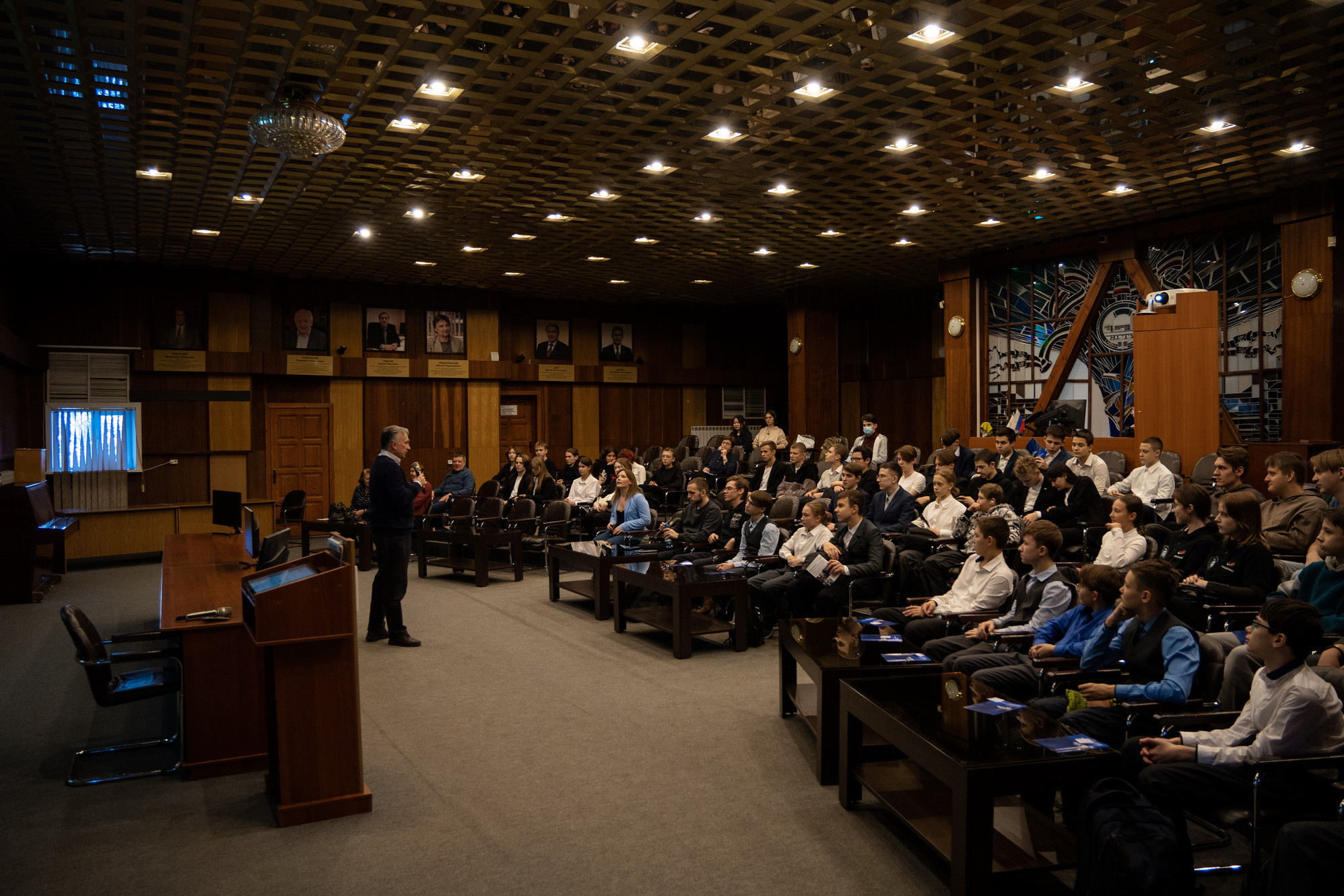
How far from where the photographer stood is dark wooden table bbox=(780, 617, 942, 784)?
3896 mm

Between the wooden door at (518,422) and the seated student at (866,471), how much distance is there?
6.61m

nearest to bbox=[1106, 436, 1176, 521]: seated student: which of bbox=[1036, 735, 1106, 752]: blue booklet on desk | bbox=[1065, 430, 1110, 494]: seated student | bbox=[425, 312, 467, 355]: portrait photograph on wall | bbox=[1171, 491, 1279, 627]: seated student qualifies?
bbox=[1065, 430, 1110, 494]: seated student

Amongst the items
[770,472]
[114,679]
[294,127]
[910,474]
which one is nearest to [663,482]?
[770,472]

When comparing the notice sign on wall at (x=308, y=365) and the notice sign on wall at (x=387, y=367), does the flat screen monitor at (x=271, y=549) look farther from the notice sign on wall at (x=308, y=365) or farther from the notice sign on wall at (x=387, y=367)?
the notice sign on wall at (x=387, y=367)

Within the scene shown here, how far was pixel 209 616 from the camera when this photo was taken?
13.9 ft

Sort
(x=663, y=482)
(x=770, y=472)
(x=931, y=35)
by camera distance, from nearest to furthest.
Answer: (x=931, y=35) < (x=770, y=472) < (x=663, y=482)

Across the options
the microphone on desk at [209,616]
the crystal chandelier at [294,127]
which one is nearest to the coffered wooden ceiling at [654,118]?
the crystal chandelier at [294,127]

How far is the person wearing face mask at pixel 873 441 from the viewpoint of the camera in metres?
12.3

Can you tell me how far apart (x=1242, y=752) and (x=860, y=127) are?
5848 mm

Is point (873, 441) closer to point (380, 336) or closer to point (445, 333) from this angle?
point (445, 333)

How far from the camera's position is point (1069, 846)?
115 inches

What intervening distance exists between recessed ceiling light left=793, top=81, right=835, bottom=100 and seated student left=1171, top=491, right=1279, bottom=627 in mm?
3887

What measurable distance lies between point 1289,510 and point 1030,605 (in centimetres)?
200

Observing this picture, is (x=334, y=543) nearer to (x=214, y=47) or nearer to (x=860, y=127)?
(x=214, y=47)
